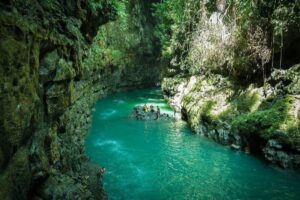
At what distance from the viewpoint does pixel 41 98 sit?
9281 millimetres

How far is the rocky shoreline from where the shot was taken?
1747 centimetres

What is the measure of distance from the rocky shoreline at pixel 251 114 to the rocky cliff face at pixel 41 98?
912 cm

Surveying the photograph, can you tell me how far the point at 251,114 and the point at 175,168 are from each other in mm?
5769

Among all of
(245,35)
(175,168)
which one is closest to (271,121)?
(175,168)

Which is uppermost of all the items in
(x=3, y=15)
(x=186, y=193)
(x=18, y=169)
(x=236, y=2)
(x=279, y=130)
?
(x=236, y=2)

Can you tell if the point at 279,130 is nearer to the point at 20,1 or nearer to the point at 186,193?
the point at 186,193

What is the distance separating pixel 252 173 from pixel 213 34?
31.9 ft

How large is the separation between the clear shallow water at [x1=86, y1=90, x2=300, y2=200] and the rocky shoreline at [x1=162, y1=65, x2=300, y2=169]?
0.71m

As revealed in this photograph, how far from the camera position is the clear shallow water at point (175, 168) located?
49.4 feet

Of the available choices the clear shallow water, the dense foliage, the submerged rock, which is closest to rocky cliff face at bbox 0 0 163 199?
the clear shallow water

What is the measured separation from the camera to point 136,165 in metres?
18.4

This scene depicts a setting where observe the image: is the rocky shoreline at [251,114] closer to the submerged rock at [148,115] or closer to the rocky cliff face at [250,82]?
the rocky cliff face at [250,82]

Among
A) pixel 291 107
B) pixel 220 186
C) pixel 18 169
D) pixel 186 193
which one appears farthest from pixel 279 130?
pixel 18 169

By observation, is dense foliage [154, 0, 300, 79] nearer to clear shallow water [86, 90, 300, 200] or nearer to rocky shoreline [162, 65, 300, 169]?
rocky shoreline [162, 65, 300, 169]
